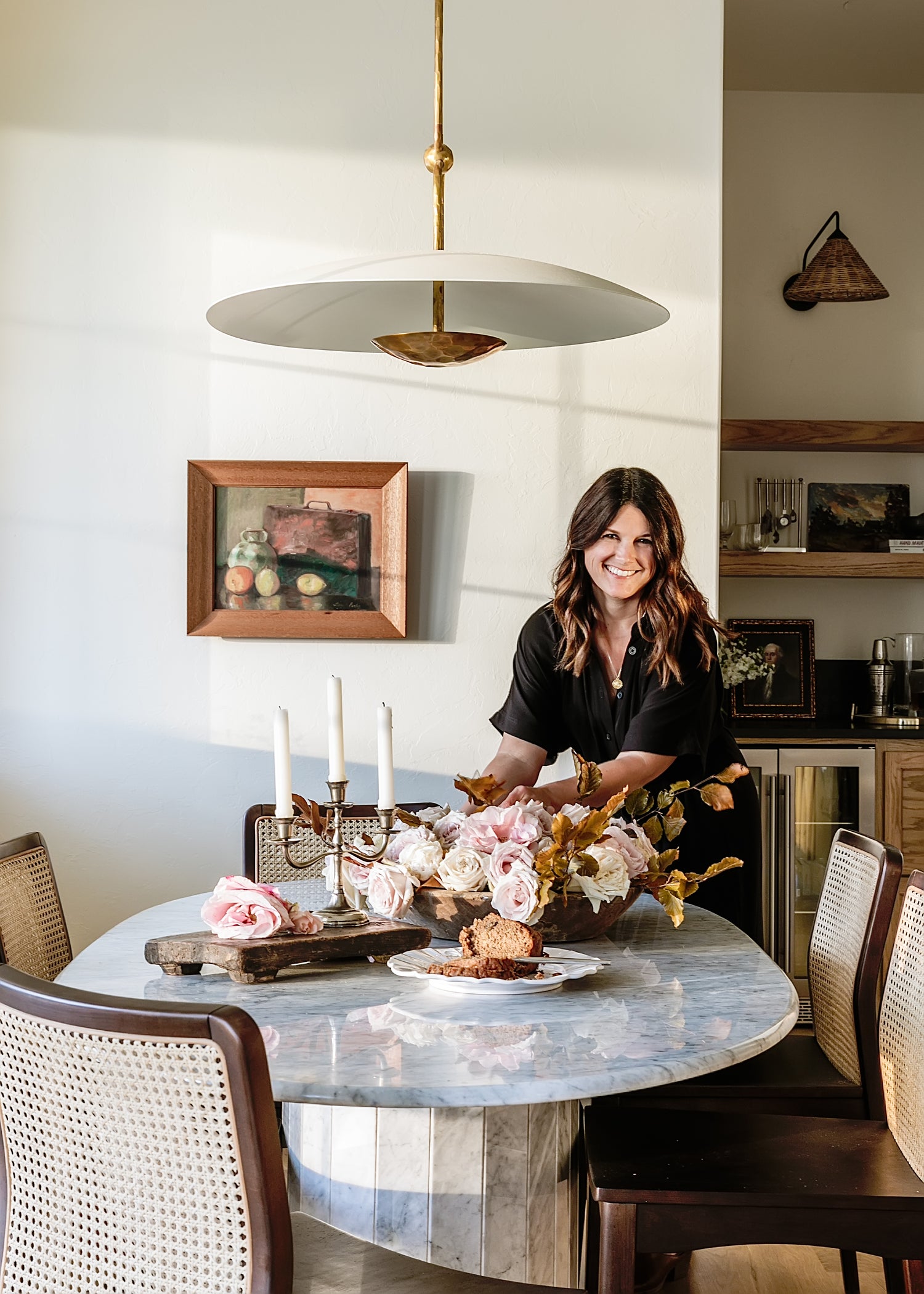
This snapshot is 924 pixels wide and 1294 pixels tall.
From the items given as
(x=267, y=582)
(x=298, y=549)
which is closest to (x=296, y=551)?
(x=298, y=549)

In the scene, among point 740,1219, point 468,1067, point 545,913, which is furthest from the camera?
point 545,913

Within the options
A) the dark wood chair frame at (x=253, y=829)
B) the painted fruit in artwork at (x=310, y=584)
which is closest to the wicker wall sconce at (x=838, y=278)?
the painted fruit in artwork at (x=310, y=584)

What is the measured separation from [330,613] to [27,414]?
1.02 metres

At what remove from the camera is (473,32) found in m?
3.49

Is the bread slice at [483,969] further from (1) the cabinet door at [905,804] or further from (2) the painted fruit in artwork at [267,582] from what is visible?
(1) the cabinet door at [905,804]

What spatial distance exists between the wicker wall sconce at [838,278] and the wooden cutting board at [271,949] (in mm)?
3172

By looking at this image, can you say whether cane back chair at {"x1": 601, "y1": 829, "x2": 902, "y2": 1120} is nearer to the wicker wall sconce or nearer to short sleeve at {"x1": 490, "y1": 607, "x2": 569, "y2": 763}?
short sleeve at {"x1": 490, "y1": 607, "x2": 569, "y2": 763}

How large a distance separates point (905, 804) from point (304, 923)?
2726mm

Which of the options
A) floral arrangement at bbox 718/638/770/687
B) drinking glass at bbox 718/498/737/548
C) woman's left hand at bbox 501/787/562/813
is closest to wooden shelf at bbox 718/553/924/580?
drinking glass at bbox 718/498/737/548

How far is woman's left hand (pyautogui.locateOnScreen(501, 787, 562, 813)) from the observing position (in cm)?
211

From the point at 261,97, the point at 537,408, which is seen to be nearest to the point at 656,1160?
the point at 537,408

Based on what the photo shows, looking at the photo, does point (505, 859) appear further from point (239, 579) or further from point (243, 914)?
point (239, 579)

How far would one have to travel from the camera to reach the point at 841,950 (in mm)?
2256

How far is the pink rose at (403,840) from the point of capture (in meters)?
1.95
